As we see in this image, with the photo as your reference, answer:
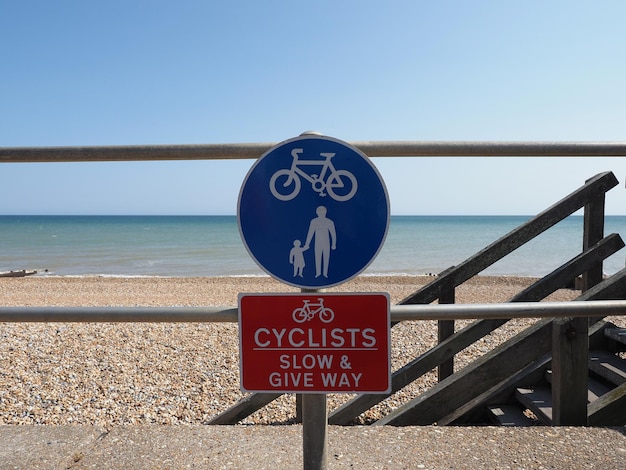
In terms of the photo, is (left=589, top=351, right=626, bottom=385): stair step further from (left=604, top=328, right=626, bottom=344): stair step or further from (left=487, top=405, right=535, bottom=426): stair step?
(left=487, top=405, right=535, bottom=426): stair step

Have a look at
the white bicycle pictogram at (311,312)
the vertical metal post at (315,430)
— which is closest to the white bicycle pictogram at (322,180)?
the white bicycle pictogram at (311,312)

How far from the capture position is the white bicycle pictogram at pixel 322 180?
1438 millimetres

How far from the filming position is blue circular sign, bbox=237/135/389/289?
144 cm

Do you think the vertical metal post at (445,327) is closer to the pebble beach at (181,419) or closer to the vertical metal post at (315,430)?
the pebble beach at (181,419)

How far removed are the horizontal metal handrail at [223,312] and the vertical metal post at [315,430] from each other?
367 mm

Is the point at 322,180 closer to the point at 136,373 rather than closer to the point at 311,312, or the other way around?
the point at 311,312

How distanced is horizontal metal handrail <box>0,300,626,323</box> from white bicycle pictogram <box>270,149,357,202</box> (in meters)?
0.44

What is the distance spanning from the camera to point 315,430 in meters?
1.60

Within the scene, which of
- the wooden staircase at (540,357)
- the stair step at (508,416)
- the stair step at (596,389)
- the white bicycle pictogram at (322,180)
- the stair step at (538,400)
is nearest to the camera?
the white bicycle pictogram at (322,180)

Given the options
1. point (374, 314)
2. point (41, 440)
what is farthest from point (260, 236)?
point (41, 440)

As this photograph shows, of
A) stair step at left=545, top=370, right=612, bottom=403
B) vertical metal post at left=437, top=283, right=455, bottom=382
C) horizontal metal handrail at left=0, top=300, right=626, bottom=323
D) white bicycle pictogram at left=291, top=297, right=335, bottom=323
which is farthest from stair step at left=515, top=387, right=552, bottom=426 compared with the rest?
white bicycle pictogram at left=291, top=297, right=335, bottom=323

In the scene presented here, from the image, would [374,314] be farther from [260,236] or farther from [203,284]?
[203,284]

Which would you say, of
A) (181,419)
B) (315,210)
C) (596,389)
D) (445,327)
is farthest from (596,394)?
(181,419)

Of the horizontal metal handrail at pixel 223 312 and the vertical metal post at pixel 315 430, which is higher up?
the horizontal metal handrail at pixel 223 312
